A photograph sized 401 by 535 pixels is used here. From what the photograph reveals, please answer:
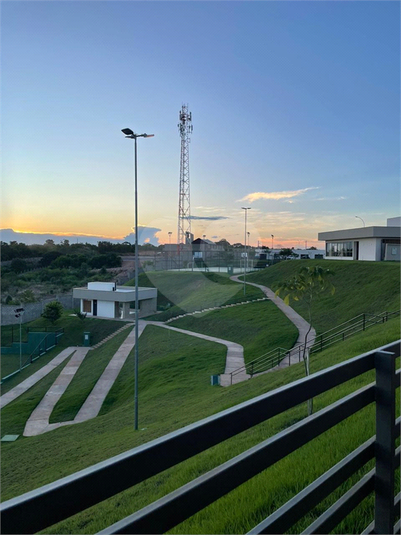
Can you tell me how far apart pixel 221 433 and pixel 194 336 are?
28.6 m

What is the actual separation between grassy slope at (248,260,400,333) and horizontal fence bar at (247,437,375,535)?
21.4 m

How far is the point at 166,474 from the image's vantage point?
5195 millimetres

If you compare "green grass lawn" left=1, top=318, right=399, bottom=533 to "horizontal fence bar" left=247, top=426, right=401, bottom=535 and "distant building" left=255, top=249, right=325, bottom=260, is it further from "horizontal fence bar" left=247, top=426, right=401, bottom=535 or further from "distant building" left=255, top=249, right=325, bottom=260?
"distant building" left=255, top=249, right=325, bottom=260

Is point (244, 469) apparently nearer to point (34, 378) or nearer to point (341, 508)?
point (341, 508)

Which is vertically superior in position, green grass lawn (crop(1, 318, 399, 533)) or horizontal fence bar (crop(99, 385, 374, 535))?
horizontal fence bar (crop(99, 385, 374, 535))

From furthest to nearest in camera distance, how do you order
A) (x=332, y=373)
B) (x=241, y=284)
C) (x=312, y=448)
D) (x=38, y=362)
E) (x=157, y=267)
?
(x=157, y=267) → (x=241, y=284) → (x=38, y=362) → (x=312, y=448) → (x=332, y=373)

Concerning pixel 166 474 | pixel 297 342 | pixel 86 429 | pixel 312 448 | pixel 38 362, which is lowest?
pixel 38 362

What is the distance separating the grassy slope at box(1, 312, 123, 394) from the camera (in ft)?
102

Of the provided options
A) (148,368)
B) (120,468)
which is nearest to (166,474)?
(120,468)

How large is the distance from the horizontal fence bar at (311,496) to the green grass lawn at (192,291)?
34.8 metres

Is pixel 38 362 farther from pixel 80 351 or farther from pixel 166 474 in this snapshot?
pixel 166 474

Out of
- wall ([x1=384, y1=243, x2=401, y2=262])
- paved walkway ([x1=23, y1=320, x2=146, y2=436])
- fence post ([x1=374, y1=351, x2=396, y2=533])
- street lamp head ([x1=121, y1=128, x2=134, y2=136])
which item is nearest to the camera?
fence post ([x1=374, y1=351, x2=396, y2=533])

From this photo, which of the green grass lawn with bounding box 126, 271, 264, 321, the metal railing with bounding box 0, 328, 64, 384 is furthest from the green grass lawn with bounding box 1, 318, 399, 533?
the metal railing with bounding box 0, 328, 64, 384

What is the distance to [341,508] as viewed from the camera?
1.73m
